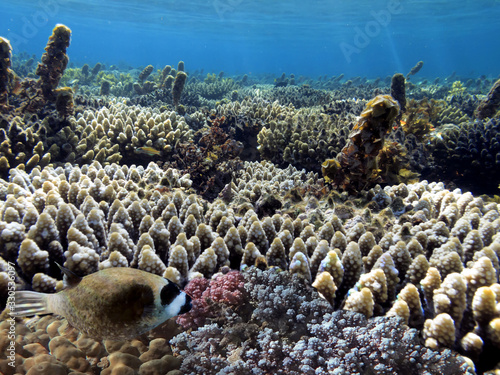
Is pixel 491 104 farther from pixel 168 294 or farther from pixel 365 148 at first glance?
pixel 168 294

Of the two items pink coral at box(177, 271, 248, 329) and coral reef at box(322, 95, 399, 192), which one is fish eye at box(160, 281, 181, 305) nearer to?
pink coral at box(177, 271, 248, 329)

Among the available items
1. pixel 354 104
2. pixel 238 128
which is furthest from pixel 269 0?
pixel 238 128

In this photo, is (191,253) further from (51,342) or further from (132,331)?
(132,331)

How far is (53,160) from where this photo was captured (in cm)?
624

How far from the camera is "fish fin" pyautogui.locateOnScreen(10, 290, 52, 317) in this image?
1392 mm

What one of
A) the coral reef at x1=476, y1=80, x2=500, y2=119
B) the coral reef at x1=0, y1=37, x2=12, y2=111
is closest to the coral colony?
the coral reef at x1=0, y1=37, x2=12, y2=111

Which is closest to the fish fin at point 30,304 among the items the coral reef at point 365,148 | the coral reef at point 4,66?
the coral reef at point 365,148

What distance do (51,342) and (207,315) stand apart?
97 cm

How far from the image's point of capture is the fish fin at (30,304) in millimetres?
1392

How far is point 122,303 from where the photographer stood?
1.32 metres

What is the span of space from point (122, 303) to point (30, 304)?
0.53 m

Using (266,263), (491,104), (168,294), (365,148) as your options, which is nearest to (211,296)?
(266,263)

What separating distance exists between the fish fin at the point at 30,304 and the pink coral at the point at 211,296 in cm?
87

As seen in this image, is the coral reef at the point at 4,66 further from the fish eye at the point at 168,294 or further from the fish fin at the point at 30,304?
the fish eye at the point at 168,294
